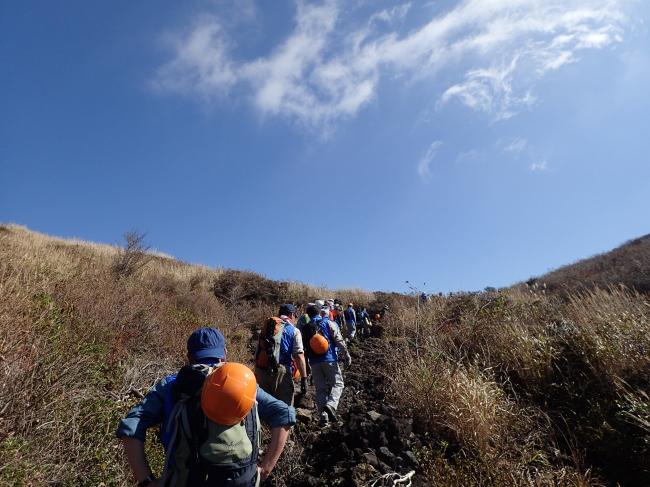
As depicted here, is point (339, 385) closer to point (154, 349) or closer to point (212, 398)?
point (154, 349)

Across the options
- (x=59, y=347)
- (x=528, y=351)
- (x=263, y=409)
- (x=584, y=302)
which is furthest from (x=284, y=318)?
(x=584, y=302)

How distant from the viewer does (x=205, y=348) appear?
2.45m

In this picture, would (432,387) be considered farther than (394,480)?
Yes

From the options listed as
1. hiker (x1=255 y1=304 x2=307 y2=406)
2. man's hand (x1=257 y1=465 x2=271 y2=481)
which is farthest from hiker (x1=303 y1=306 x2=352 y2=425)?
man's hand (x1=257 y1=465 x2=271 y2=481)

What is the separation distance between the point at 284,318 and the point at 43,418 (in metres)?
3.20

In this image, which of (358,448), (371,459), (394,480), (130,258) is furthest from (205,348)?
(130,258)

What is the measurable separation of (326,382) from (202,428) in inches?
191

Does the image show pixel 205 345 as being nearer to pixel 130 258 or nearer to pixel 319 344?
pixel 319 344

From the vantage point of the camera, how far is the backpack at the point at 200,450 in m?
2.08

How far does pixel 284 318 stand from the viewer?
19.8ft

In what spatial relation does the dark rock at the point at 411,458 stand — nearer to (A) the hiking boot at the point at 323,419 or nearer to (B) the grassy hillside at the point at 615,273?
(A) the hiking boot at the point at 323,419

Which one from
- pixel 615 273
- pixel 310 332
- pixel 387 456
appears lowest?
pixel 387 456

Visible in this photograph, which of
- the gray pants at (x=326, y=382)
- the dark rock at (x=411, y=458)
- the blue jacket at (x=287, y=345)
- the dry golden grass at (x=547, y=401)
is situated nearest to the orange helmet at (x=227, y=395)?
the dry golden grass at (x=547, y=401)

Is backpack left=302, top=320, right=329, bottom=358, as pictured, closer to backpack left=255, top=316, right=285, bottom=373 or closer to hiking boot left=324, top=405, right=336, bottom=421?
hiking boot left=324, top=405, right=336, bottom=421
